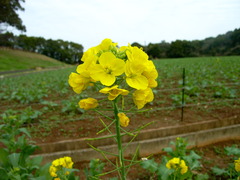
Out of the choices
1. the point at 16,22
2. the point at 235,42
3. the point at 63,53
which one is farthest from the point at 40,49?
the point at 235,42

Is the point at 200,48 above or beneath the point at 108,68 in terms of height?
above

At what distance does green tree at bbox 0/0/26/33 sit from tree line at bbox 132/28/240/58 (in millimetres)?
23338

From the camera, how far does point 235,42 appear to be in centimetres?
3375

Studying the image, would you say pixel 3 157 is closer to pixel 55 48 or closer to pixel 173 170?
pixel 173 170

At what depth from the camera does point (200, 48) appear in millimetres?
44906

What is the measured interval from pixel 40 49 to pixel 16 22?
39.4 meters

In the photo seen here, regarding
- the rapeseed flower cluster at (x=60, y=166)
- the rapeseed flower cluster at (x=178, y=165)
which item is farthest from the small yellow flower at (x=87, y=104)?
the rapeseed flower cluster at (x=178, y=165)

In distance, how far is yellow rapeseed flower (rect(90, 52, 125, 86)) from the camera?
900 millimetres

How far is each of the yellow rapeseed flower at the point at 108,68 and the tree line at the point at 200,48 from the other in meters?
35.8

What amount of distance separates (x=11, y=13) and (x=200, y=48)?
40.6 m

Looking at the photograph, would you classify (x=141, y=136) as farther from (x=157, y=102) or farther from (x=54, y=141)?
(x=157, y=102)

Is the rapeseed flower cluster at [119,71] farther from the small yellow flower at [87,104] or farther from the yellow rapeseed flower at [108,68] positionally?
the small yellow flower at [87,104]

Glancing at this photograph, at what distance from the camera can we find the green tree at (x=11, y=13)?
21994 millimetres

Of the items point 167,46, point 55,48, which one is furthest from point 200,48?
point 55,48
